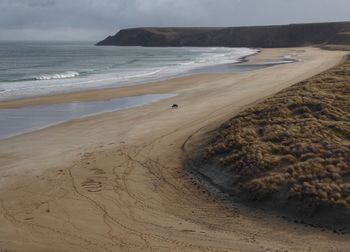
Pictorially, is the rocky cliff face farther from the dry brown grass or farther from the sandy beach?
the sandy beach

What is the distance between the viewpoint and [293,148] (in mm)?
11656

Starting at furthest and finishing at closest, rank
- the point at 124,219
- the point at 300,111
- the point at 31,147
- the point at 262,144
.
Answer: the point at 31,147, the point at 300,111, the point at 262,144, the point at 124,219

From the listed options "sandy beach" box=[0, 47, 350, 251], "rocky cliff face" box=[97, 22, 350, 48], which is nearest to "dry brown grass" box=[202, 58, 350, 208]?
"sandy beach" box=[0, 47, 350, 251]

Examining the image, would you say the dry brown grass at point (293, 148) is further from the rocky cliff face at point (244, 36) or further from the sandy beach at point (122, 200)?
the rocky cliff face at point (244, 36)

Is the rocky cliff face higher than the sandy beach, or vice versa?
the sandy beach

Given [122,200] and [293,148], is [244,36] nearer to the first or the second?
[293,148]

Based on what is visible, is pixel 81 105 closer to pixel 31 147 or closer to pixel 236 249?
pixel 31 147

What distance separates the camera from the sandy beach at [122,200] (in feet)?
27.5

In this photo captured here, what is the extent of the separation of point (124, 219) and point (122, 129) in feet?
28.0

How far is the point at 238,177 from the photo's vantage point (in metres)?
10.9

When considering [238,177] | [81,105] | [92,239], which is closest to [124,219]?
[92,239]

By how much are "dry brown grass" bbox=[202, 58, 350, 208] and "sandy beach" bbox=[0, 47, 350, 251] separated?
0.88 metres

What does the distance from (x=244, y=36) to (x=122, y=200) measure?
476 feet

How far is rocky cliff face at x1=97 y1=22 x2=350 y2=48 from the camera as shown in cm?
12812
